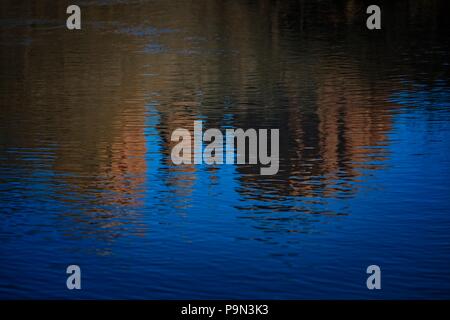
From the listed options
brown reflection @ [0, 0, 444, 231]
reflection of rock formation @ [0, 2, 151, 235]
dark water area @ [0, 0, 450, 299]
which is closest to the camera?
dark water area @ [0, 0, 450, 299]

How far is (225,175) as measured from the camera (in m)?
27.7

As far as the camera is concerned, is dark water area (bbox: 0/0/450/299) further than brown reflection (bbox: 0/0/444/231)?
No

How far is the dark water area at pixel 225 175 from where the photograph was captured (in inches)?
770

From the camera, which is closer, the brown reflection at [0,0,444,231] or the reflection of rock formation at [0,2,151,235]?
the reflection of rock formation at [0,2,151,235]

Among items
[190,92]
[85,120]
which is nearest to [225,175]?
[85,120]

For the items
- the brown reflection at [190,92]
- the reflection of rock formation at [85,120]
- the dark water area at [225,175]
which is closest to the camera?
the dark water area at [225,175]

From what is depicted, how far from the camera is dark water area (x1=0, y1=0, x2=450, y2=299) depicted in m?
19.5

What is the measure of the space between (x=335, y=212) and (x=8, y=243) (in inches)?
256

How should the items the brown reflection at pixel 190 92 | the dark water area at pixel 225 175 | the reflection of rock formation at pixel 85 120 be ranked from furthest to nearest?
1. the brown reflection at pixel 190 92
2. the reflection of rock formation at pixel 85 120
3. the dark water area at pixel 225 175

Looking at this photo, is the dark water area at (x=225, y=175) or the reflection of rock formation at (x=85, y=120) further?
the reflection of rock formation at (x=85, y=120)

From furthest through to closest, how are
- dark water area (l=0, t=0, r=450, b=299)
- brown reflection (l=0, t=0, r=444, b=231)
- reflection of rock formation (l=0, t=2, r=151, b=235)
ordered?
brown reflection (l=0, t=0, r=444, b=231) < reflection of rock formation (l=0, t=2, r=151, b=235) < dark water area (l=0, t=0, r=450, b=299)

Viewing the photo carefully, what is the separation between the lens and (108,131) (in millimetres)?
34656

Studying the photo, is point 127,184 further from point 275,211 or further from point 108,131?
point 108,131

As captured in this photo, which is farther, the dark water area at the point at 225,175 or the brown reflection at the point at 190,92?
the brown reflection at the point at 190,92
